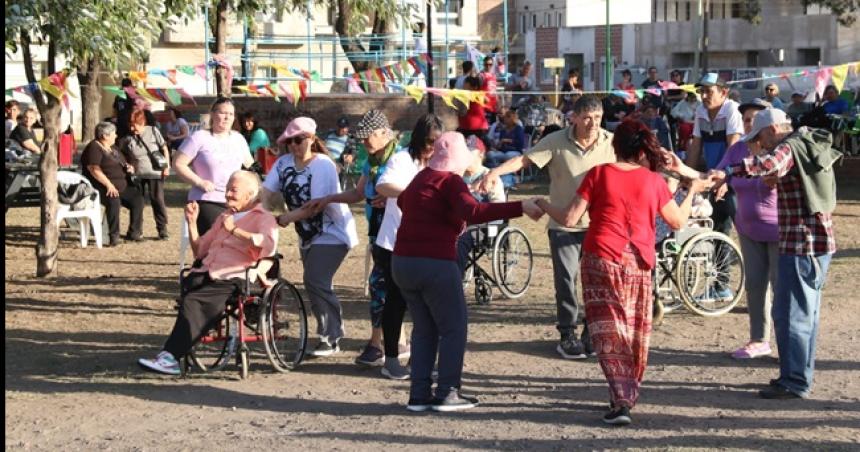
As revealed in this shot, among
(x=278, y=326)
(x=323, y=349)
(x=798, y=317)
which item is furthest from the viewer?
(x=323, y=349)

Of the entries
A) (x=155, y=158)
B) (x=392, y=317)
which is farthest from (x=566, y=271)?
(x=155, y=158)

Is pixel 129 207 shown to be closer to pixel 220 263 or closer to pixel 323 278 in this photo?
pixel 323 278

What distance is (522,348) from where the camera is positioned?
34.3 ft

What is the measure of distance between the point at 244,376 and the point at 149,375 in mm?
680

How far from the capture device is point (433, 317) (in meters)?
8.23

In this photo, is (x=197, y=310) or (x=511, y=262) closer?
(x=197, y=310)

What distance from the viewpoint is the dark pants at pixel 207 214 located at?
11625 mm

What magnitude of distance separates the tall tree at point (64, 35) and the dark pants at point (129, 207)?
2963 millimetres

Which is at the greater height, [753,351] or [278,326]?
[278,326]

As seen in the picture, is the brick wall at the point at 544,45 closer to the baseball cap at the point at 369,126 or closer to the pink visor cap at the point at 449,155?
the baseball cap at the point at 369,126

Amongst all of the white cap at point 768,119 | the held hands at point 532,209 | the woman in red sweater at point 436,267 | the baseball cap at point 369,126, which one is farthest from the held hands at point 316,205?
the white cap at point 768,119

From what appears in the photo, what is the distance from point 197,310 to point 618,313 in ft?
9.12

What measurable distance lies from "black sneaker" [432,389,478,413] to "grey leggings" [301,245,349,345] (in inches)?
71.9

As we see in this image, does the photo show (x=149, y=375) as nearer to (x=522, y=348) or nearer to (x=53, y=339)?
(x=53, y=339)
